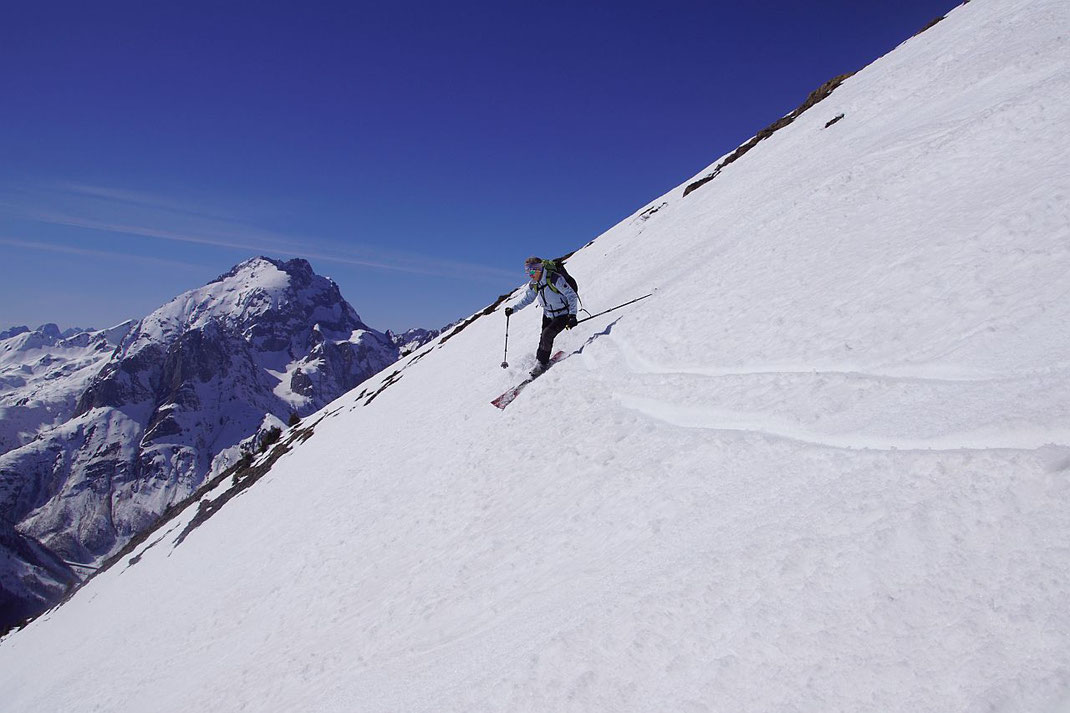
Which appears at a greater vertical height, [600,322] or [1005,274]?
[600,322]

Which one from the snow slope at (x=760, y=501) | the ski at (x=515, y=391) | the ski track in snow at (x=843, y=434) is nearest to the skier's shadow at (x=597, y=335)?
the snow slope at (x=760, y=501)

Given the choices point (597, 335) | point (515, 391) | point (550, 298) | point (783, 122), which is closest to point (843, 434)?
point (550, 298)

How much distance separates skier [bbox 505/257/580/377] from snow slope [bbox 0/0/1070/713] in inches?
35.9

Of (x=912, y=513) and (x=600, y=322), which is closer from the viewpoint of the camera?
(x=912, y=513)

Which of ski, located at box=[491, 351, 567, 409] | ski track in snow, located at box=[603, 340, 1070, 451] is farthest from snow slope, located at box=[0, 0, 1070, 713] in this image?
ski, located at box=[491, 351, 567, 409]

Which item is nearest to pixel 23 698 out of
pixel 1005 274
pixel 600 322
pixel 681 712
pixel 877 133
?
pixel 600 322

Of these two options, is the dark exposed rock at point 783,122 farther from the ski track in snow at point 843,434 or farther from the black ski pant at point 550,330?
the ski track in snow at point 843,434

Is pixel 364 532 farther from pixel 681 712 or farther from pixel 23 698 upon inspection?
pixel 23 698

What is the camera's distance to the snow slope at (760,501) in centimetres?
403

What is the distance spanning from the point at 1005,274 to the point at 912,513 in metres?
4.42

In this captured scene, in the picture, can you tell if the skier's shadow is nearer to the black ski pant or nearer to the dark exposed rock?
the black ski pant

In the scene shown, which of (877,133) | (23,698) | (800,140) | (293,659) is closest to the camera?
(293,659)

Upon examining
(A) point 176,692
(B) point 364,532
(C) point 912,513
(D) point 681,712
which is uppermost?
(B) point 364,532

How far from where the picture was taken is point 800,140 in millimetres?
23516
